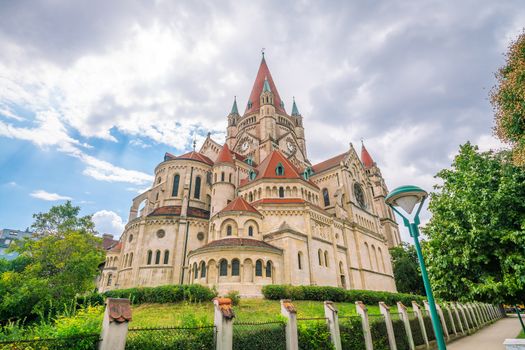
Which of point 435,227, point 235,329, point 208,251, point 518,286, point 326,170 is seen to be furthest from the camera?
point 326,170

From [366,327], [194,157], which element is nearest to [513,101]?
[366,327]

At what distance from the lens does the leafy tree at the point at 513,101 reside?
11602 mm

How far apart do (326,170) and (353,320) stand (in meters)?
29.1

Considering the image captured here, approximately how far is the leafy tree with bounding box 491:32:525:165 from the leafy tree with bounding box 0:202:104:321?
27746 mm

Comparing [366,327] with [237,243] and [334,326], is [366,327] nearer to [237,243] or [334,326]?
[334,326]

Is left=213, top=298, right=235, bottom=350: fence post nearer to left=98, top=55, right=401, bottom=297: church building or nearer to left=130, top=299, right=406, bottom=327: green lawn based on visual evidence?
left=130, top=299, right=406, bottom=327: green lawn

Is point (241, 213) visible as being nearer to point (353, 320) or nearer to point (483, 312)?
point (353, 320)

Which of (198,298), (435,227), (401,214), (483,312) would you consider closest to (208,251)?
(198,298)

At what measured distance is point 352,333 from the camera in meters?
11.7

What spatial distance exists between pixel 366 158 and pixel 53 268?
61882 millimetres

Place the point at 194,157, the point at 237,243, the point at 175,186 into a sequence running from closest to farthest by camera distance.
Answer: the point at 237,243
the point at 175,186
the point at 194,157

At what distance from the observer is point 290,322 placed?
9648 millimetres

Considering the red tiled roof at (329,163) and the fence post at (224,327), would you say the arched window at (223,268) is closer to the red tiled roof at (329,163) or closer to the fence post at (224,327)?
the fence post at (224,327)

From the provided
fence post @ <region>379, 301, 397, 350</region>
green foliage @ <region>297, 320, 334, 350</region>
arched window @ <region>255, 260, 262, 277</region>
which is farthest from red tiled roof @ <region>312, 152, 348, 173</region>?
green foliage @ <region>297, 320, 334, 350</region>
